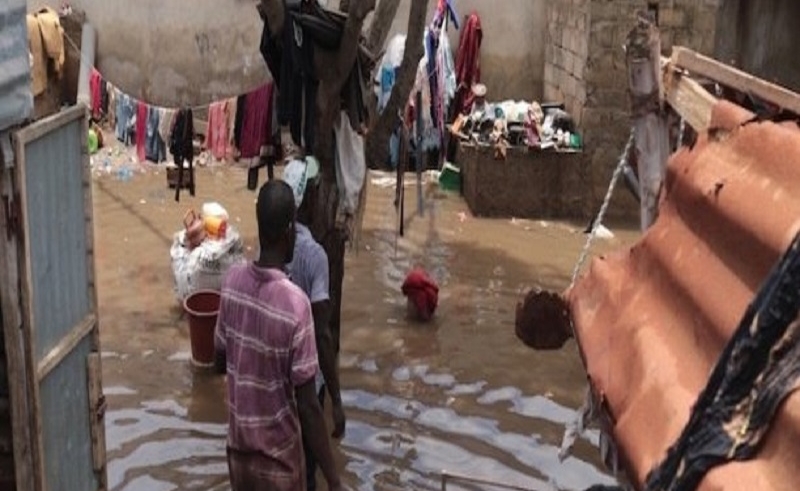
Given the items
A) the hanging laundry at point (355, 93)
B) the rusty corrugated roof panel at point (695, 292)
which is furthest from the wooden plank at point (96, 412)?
the rusty corrugated roof panel at point (695, 292)

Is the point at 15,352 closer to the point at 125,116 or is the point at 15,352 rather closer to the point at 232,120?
the point at 232,120

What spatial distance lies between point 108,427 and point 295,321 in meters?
3.46

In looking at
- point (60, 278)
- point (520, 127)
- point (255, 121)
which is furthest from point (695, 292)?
point (520, 127)

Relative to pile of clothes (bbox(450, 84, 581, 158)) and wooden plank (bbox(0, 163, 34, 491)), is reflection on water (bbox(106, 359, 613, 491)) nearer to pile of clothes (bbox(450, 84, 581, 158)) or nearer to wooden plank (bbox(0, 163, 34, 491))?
wooden plank (bbox(0, 163, 34, 491))

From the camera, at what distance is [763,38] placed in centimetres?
1242

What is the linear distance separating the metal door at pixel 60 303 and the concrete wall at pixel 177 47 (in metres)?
10.0

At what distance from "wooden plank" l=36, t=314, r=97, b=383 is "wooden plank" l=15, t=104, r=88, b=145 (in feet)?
2.96

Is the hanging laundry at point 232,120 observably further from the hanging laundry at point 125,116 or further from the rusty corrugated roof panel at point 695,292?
the rusty corrugated roof panel at point 695,292

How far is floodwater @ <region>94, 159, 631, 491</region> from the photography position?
21.5ft

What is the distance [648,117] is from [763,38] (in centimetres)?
984

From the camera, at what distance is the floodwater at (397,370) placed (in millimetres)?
6555

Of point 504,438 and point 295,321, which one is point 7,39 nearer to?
point 295,321

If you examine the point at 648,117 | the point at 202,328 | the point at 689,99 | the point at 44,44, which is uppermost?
the point at 689,99

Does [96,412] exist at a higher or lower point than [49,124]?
lower
